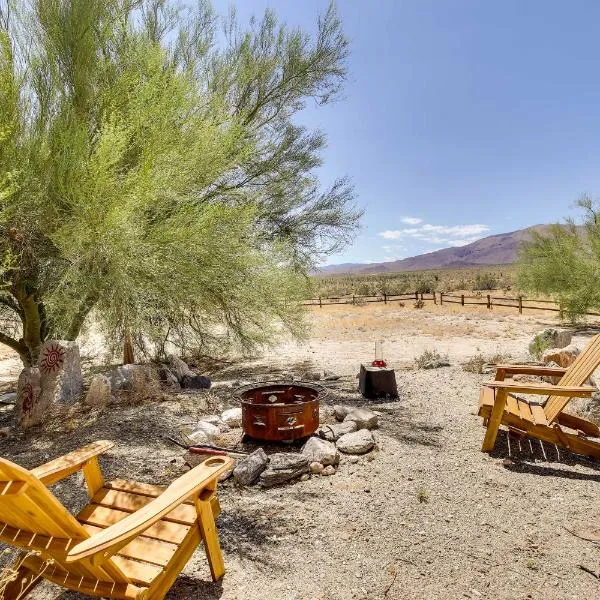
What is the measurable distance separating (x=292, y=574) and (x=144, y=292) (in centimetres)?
325

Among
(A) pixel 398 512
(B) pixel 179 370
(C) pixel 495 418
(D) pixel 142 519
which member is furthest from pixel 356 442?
(B) pixel 179 370

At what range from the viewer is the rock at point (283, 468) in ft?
11.5

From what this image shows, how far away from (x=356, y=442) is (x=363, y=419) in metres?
0.51

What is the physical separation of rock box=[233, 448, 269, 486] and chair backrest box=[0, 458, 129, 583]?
5.31 ft

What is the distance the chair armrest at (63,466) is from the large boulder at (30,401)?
10.8 feet

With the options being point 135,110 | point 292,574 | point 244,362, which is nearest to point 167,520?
point 292,574

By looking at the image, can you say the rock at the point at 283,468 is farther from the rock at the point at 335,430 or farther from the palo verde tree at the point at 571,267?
the palo verde tree at the point at 571,267

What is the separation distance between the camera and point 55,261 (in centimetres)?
525

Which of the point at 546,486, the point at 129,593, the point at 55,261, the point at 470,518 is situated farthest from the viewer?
the point at 55,261

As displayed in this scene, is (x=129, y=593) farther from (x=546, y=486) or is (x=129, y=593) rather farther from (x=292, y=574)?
(x=546, y=486)

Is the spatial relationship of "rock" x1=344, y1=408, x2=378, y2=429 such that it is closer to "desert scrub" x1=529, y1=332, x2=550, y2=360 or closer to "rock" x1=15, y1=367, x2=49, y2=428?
"rock" x1=15, y1=367, x2=49, y2=428

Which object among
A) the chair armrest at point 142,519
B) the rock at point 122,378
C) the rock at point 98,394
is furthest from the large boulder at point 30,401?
the chair armrest at point 142,519

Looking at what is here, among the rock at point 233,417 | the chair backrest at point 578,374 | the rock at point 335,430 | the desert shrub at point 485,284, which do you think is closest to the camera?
the chair backrest at point 578,374

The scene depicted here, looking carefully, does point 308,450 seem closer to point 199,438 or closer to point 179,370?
point 199,438
